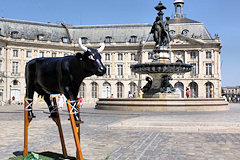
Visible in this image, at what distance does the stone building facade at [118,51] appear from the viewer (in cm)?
6062

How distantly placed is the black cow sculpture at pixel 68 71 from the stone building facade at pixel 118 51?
55.9 metres

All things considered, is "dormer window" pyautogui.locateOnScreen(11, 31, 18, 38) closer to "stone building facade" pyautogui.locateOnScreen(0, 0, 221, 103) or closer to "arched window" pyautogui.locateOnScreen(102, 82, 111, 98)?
"stone building facade" pyautogui.locateOnScreen(0, 0, 221, 103)

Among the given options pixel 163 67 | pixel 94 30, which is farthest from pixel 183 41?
pixel 163 67

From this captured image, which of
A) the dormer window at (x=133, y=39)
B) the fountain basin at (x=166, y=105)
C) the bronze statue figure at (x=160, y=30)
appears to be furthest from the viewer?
the dormer window at (x=133, y=39)

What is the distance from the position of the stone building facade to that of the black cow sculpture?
183 feet

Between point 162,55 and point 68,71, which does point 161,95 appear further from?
point 68,71

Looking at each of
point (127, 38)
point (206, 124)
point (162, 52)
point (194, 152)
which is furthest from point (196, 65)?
point (194, 152)

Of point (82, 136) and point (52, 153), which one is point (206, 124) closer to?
point (82, 136)

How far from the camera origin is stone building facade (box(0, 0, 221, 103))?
60.6 m

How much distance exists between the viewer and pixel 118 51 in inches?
2589

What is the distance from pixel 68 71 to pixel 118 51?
198ft

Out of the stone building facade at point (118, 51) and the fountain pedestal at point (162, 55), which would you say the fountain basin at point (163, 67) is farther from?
the stone building facade at point (118, 51)

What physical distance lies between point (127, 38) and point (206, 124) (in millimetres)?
56668

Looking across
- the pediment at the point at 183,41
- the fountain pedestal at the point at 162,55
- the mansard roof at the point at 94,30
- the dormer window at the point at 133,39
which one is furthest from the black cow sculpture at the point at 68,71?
the dormer window at the point at 133,39
